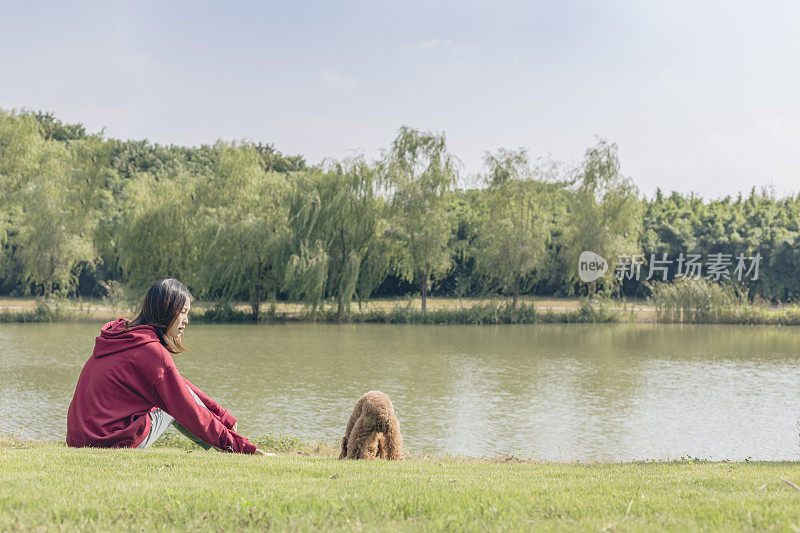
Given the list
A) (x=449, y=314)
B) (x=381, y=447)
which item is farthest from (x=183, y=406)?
(x=449, y=314)

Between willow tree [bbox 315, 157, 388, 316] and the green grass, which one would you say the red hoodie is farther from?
willow tree [bbox 315, 157, 388, 316]

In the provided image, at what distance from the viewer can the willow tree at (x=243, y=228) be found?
91.6ft

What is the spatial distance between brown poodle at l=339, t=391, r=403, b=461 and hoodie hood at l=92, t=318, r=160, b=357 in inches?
86.6

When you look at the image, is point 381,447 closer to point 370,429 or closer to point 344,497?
point 370,429

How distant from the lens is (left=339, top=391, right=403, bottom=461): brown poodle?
20.2 ft

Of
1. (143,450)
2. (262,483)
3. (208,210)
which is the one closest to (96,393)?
(143,450)

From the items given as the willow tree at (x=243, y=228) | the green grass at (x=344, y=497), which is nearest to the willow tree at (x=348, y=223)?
the willow tree at (x=243, y=228)

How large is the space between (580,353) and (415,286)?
62.6ft

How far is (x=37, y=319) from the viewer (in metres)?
27.9

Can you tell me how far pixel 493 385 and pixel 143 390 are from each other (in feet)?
36.7

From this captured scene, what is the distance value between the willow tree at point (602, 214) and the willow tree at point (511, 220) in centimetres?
142

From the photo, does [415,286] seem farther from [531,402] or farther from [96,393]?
[96,393]

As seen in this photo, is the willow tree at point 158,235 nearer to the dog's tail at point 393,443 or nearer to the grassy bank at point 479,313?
the grassy bank at point 479,313

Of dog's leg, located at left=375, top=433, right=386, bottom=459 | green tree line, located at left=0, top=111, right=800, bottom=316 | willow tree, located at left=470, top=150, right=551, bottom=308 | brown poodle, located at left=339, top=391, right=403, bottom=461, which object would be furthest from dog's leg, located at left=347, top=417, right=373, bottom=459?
willow tree, located at left=470, top=150, right=551, bottom=308
